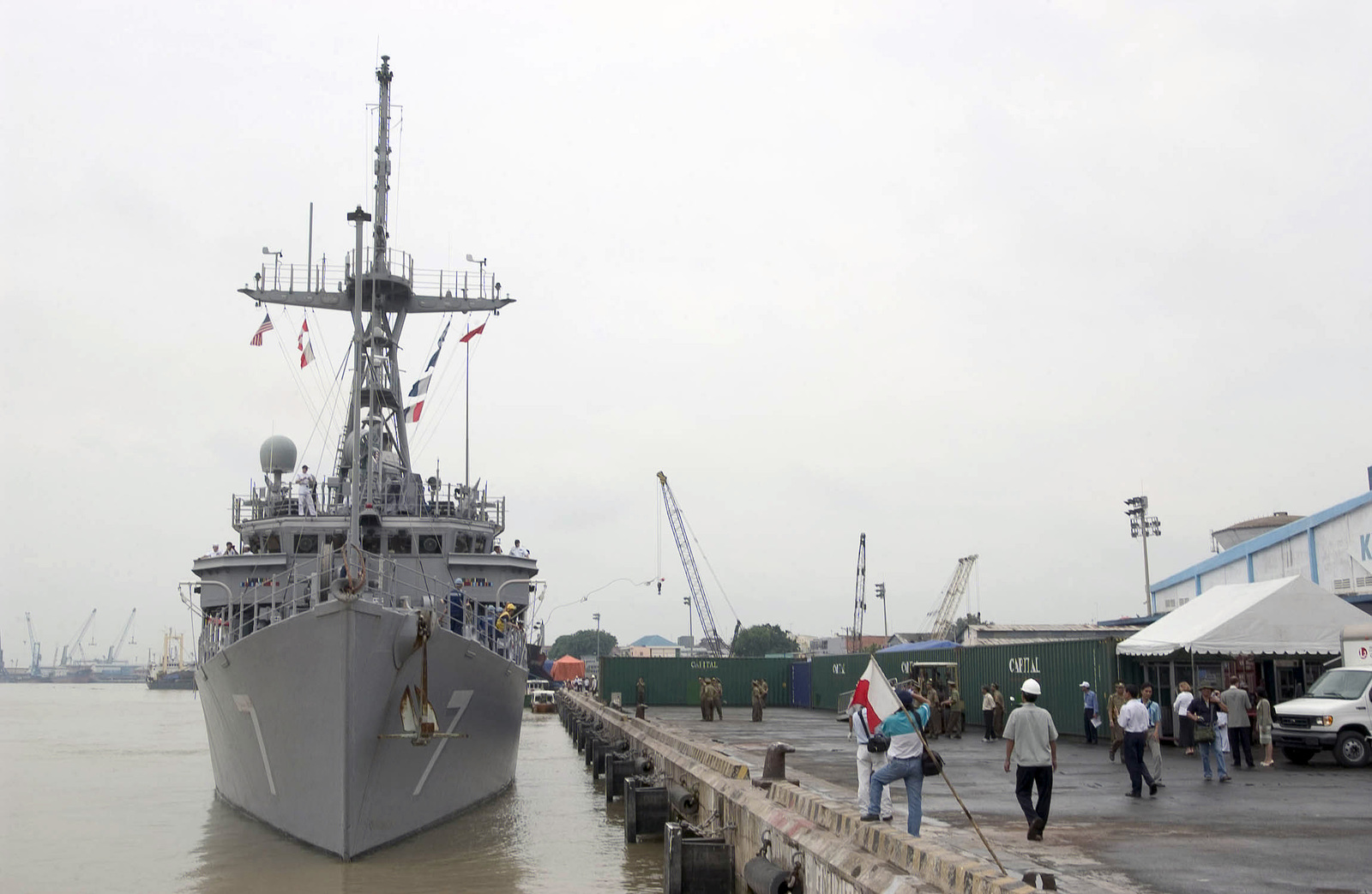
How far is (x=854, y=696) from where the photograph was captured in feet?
33.6

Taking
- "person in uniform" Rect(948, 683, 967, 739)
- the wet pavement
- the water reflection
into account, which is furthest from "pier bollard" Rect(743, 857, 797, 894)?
"person in uniform" Rect(948, 683, 967, 739)

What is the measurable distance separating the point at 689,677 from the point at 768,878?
36139 millimetres

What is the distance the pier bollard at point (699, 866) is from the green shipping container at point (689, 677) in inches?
1242

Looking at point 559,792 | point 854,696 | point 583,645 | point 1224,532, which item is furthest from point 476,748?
point 583,645

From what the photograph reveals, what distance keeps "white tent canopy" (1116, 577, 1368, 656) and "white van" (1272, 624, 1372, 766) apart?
1.60 metres

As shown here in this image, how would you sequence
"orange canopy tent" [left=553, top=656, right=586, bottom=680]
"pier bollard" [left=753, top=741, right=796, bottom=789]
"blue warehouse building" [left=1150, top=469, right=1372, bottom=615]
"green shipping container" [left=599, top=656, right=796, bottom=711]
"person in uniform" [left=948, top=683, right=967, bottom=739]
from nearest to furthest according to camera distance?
"pier bollard" [left=753, top=741, right=796, bottom=789], "person in uniform" [left=948, top=683, right=967, bottom=739], "blue warehouse building" [left=1150, top=469, right=1372, bottom=615], "green shipping container" [left=599, top=656, right=796, bottom=711], "orange canopy tent" [left=553, top=656, right=586, bottom=680]

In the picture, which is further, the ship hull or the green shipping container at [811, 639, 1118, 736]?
the green shipping container at [811, 639, 1118, 736]

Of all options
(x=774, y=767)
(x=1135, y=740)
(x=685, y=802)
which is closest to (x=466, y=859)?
(x=685, y=802)

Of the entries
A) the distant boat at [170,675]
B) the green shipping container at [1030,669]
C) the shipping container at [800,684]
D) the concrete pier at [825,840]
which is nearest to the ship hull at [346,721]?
the concrete pier at [825,840]

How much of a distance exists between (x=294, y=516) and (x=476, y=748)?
633cm

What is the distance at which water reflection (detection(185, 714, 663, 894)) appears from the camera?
14.0 m

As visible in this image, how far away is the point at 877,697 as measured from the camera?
960 cm

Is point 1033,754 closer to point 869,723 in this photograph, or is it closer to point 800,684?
point 869,723

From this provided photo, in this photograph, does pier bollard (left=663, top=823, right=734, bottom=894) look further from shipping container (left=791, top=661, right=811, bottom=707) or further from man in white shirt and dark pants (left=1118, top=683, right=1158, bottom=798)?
shipping container (left=791, top=661, right=811, bottom=707)
